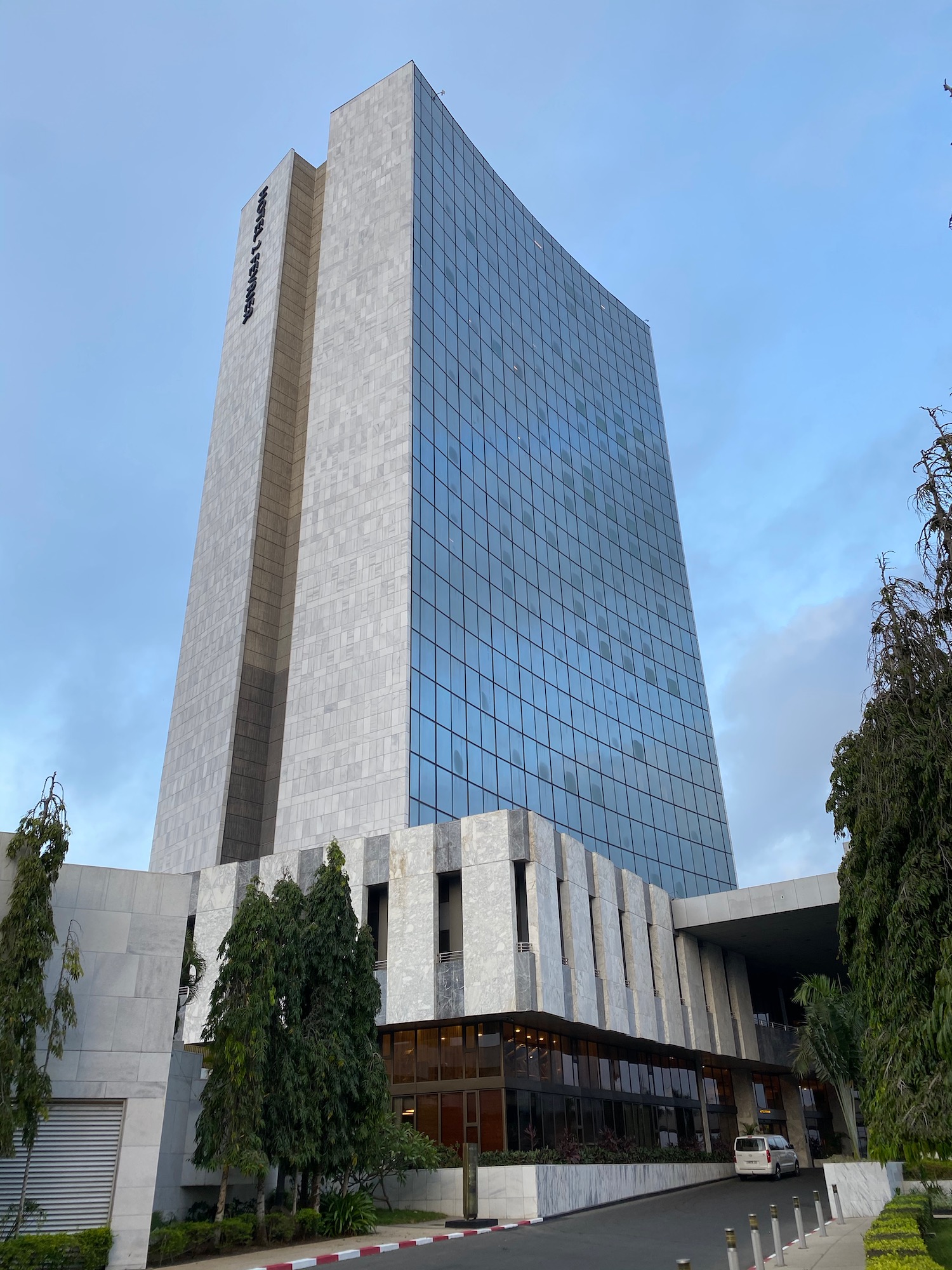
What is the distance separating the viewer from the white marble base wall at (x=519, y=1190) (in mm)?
29344

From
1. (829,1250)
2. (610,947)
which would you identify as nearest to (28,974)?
(829,1250)

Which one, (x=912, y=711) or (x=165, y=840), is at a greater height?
(x=165, y=840)

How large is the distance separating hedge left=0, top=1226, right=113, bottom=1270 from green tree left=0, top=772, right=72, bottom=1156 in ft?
5.13

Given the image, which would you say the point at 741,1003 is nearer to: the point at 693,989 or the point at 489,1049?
the point at 693,989

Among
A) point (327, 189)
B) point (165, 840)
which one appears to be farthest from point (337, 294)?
point (165, 840)

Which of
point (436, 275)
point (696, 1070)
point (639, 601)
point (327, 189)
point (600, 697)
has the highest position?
point (327, 189)

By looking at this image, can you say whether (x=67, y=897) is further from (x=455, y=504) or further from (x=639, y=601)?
(x=639, y=601)

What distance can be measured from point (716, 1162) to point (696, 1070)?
4.67 m

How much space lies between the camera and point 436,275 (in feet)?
201

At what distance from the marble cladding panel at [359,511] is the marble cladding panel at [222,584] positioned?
4.87 m

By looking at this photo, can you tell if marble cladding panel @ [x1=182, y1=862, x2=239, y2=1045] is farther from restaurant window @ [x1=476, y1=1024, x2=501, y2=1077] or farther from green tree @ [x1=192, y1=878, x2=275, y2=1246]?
green tree @ [x1=192, y1=878, x2=275, y2=1246]

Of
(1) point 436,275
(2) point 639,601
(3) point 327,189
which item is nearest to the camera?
(1) point 436,275

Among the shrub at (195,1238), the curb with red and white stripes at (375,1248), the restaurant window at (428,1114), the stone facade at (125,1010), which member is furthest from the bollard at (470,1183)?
the stone facade at (125,1010)

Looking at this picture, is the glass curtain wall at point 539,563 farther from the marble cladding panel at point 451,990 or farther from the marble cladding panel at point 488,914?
the marble cladding panel at point 451,990
